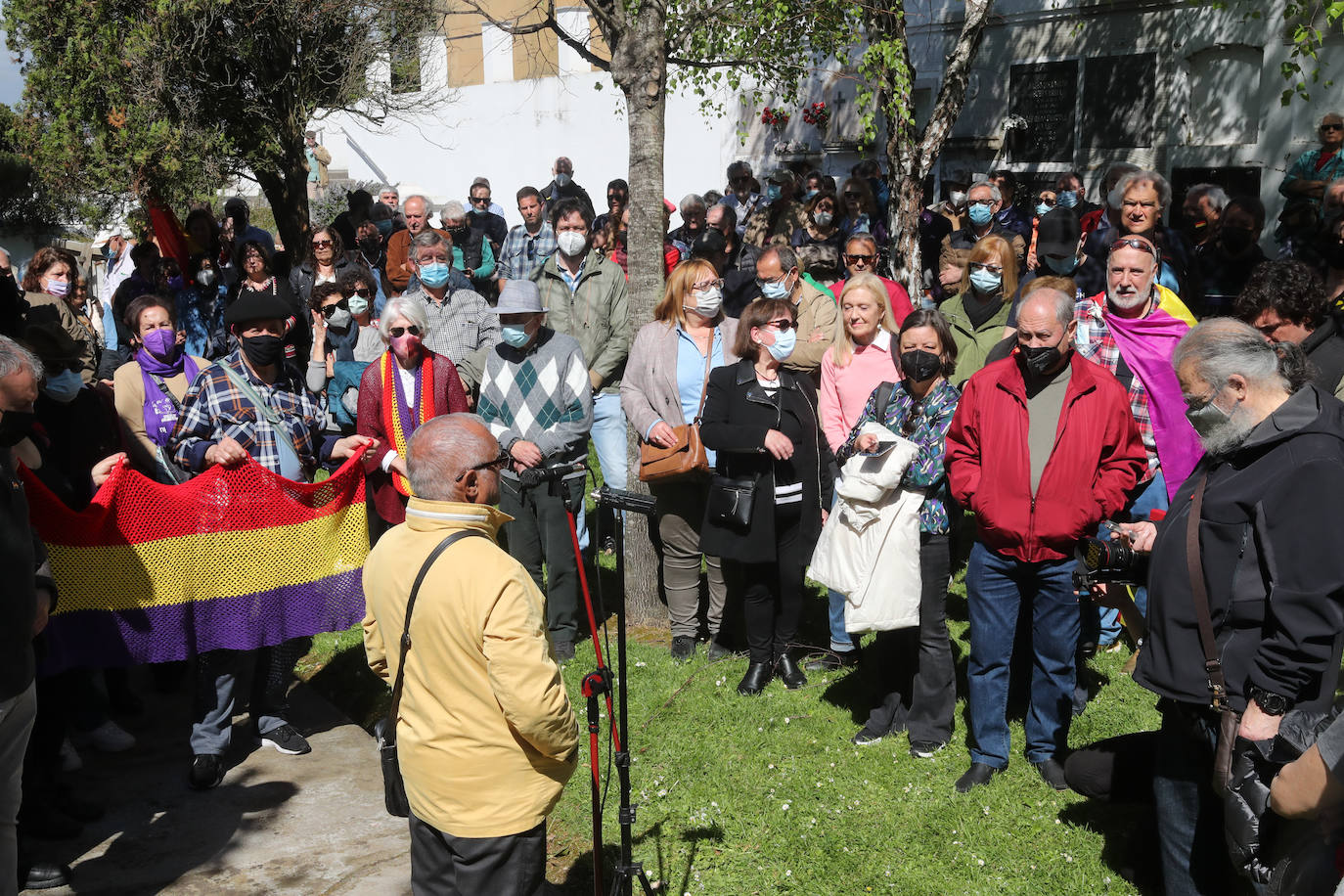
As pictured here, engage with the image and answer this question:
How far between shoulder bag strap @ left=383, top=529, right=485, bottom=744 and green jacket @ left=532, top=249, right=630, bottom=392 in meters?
5.01

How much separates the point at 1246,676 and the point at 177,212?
13528mm

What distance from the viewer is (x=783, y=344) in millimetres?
6504

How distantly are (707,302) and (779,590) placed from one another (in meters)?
1.77

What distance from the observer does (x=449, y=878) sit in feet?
12.6

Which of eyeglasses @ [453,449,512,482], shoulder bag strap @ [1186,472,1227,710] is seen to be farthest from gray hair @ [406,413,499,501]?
shoulder bag strap @ [1186,472,1227,710]

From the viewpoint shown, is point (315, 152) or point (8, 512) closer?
point (8, 512)

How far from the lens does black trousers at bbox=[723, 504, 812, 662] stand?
6.73 metres

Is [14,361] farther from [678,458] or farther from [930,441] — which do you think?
[930,441]

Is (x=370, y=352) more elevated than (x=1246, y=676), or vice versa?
(x=370, y=352)

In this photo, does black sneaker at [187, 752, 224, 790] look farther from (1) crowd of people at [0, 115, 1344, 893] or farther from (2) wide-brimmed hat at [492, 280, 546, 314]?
(2) wide-brimmed hat at [492, 280, 546, 314]

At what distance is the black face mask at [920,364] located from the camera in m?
5.85

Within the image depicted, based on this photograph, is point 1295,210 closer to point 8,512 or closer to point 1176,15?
point 8,512

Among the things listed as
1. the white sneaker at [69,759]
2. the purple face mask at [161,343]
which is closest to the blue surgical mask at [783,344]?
the purple face mask at [161,343]

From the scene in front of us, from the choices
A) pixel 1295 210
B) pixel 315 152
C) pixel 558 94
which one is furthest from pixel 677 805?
pixel 315 152
